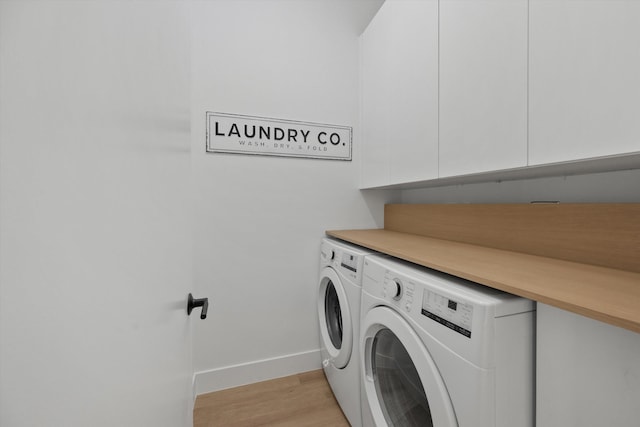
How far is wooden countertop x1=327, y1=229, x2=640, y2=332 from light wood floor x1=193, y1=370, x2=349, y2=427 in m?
1.06

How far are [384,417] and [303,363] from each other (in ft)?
3.01

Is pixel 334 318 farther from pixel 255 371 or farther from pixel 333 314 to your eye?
pixel 255 371

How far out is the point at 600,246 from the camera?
806 mm

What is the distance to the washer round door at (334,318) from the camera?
1.24 m

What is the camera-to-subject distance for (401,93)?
1.38 meters

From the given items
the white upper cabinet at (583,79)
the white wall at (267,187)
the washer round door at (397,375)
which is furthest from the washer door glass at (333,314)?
the white upper cabinet at (583,79)

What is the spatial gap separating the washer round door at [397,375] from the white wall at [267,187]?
2.72 ft

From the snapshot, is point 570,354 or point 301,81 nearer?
point 570,354

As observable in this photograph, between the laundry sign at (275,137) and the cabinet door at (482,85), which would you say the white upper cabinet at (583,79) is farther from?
the laundry sign at (275,137)

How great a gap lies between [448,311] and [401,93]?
1.21 m

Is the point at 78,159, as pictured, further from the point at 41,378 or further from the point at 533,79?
the point at 533,79

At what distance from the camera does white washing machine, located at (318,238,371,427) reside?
1.13 meters

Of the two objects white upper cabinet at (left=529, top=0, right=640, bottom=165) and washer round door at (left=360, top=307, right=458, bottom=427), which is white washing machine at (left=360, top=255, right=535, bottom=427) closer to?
washer round door at (left=360, top=307, right=458, bottom=427)

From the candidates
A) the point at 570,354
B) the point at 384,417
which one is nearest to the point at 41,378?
the point at 570,354
